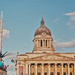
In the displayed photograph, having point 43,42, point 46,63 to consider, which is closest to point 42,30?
point 43,42

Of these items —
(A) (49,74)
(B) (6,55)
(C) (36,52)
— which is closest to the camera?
(A) (49,74)

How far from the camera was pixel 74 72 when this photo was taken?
129250 mm

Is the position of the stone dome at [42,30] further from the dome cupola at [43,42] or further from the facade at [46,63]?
the facade at [46,63]

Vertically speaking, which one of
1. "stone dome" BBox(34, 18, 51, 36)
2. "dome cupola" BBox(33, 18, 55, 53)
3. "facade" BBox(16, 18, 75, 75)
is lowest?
"facade" BBox(16, 18, 75, 75)

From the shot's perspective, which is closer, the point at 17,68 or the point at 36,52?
the point at 17,68

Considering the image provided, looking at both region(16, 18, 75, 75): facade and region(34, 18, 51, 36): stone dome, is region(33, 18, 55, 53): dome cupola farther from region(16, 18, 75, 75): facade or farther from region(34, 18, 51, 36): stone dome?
region(16, 18, 75, 75): facade

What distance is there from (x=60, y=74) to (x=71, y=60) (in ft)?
28.4

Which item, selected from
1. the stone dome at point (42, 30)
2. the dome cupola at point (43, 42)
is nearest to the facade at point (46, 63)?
the dome cupola at point (43, 42)

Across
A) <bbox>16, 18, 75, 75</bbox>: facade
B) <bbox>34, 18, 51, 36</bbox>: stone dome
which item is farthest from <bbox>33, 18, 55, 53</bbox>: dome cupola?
<bbox>16, 18, 75, 75</bbox>: facade

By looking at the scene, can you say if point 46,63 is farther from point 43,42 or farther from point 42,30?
point 42,30

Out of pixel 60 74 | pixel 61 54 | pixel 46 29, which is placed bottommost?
pixel 60 74

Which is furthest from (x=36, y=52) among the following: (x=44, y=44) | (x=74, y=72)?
(x=74, y=72)

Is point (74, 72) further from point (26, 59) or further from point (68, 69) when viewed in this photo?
point (26, 59)

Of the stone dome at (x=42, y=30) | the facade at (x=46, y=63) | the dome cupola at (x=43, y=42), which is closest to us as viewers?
the facade at (x=46, y=63)
